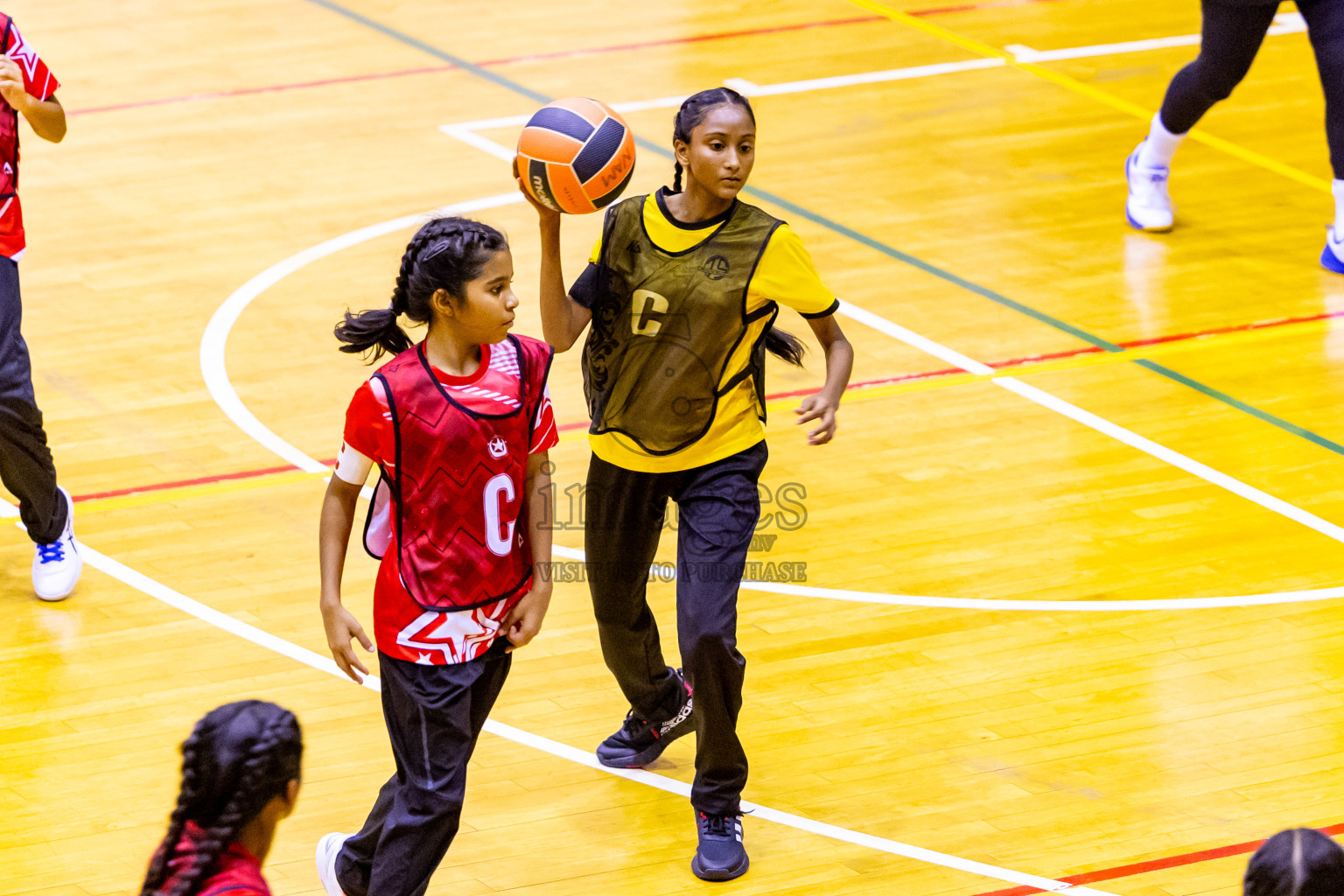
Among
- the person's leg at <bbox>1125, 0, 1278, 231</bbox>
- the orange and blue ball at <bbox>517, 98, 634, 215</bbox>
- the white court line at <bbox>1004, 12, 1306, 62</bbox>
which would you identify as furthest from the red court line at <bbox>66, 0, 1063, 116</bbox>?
the orange and blue ball at <bbox>517, 98, 634, 215</bbox>

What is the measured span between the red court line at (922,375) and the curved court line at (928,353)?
11 cm

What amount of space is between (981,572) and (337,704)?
86.5 inches

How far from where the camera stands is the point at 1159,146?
9922mm

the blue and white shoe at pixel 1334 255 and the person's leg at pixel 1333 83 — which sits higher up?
the person's leg at pixel 1333 83

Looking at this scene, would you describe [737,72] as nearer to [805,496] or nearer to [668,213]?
[805,496]

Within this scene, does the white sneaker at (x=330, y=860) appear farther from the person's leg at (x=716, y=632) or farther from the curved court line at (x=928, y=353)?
the curved court line at (x=928, y=353)

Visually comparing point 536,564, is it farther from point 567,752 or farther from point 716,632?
point 567,752

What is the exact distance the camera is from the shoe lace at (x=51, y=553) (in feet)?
21.5

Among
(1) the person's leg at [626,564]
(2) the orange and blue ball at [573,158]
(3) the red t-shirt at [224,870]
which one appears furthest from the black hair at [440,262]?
(3) the red t-shirt at [224,870]

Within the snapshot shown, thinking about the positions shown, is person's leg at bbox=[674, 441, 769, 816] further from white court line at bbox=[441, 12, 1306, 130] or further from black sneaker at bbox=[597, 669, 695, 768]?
white court line at bbox=[441, 12, 1306, 130]

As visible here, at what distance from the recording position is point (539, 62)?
12484mm

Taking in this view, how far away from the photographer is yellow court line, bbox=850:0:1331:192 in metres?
10.8

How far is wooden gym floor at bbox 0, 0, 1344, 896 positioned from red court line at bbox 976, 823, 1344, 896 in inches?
0.6

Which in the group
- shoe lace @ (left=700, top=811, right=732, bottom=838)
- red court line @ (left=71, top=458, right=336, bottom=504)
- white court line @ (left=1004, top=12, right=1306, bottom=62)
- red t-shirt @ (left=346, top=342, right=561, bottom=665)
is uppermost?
red t-shirt @ (left=346, top=342, right=561, bottom=665)
